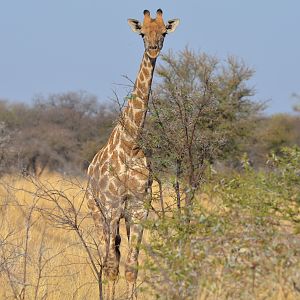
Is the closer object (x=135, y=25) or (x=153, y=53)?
(x=153, y=53)

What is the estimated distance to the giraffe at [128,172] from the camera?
6.54 meters

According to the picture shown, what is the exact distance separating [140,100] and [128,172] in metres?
0.69

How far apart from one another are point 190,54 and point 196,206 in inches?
524

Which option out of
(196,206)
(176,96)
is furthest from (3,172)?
(196,206)

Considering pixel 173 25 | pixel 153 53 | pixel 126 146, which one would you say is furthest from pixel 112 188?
pixel 173 25

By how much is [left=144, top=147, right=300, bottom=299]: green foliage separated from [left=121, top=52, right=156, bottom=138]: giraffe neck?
2.68 m

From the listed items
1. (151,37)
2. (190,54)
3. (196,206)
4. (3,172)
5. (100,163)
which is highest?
(190,54)

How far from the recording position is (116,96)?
5.79 m

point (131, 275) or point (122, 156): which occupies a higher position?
point (122, 156)

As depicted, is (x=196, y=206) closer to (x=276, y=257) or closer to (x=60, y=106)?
(x=276, y=257)

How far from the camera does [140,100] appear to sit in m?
7.03

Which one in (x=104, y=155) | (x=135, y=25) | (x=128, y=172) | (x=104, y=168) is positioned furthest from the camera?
(x=135, y=25)

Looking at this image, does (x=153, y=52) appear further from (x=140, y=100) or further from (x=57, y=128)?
(x=57, y=128)

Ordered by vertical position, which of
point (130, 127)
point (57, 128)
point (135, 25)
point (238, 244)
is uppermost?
point (57, 128)
